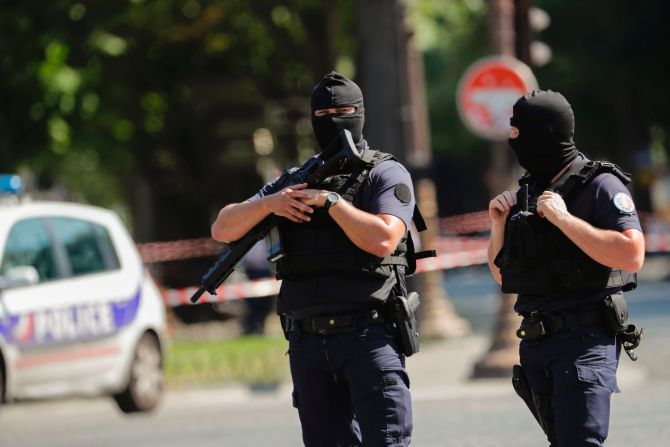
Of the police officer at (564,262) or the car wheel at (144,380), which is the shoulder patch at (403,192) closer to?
the police officer at (564,262)

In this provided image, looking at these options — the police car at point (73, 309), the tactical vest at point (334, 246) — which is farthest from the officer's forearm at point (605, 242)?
the police car at point (73, 309)

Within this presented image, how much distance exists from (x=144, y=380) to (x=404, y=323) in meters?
7.29

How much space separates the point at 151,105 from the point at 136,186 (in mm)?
3345

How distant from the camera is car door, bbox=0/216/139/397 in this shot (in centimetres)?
1114

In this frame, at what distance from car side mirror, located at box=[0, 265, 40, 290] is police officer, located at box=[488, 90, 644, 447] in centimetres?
606

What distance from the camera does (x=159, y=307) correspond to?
516 inches

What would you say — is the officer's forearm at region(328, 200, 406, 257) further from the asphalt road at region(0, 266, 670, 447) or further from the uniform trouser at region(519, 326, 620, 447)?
the asphalt road at region(0, 266, 670, 447)

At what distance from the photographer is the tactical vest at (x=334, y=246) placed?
5.65 m

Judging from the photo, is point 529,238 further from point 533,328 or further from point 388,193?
point 388,193

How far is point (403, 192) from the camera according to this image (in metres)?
5.65

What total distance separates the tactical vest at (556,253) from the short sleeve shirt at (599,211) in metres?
0.03

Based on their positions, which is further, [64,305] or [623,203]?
[64,305]

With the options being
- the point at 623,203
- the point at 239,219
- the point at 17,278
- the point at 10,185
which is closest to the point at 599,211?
the point at 623,203

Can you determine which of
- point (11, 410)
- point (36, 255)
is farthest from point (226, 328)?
point (36, 255)
